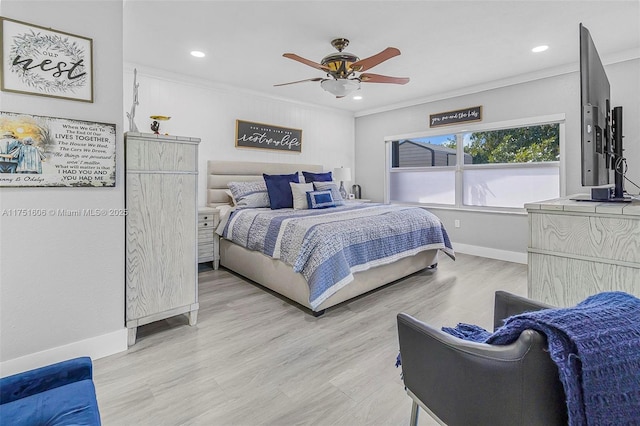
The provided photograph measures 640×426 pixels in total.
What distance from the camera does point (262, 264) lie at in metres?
3.24

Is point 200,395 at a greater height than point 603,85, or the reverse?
point 603,85

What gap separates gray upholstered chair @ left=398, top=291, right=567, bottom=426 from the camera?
696mm

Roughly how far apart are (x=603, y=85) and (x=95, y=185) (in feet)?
10.0

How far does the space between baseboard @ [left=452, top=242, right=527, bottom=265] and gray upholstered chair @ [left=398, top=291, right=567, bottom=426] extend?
4.08 m

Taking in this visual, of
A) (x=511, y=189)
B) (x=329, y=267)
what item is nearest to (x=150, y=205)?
(x=329, y=267)

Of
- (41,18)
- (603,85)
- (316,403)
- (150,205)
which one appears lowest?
(316,403)

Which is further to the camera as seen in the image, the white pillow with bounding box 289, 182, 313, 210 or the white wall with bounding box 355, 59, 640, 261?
the white pillow with bounding box 289, 182, 313, 210

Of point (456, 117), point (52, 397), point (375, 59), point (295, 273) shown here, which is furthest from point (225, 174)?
point (52, 397)

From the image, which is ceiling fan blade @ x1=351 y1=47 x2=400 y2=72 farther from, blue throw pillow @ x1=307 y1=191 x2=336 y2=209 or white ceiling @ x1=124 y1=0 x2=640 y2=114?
blue throw pillow @ x1=307 y1=191 x2=336 y2=209

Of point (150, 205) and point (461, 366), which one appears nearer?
point (461, 366)

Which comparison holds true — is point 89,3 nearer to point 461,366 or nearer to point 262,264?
point 262,264

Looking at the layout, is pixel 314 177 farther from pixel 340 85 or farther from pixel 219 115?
pixel 340 85

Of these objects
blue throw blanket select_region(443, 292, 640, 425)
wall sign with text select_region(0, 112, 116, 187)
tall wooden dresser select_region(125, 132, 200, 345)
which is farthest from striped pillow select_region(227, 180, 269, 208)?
blue throw blanket select_region(443, 292, 640, 425)

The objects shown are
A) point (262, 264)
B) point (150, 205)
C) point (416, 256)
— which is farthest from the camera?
point (416, 256)
